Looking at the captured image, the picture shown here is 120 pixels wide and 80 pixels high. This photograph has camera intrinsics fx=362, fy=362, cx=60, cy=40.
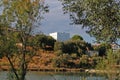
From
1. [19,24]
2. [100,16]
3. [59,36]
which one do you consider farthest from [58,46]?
[100,16]

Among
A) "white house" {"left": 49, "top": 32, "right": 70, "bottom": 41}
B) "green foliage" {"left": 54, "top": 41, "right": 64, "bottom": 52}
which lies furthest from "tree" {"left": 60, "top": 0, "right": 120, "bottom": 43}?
"white house" {"left": 49, "top": 32, "right": 70, "bottom": 41}

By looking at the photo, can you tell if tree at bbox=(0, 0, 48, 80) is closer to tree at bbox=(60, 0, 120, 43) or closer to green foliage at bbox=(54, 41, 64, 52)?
tree at bbox=(60, 0, 120, 43)

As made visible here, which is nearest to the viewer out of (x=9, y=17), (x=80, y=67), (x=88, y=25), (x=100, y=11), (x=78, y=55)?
(x=100, y=11)

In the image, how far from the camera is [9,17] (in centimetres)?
2588

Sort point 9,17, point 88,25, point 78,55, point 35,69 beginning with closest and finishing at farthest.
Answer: point 88,25 → point 9,17 → point 35,69 → point 78,55

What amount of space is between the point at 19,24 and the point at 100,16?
15.1 meters

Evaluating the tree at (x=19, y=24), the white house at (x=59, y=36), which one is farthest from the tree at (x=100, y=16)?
the white house at (x=59, y=36)

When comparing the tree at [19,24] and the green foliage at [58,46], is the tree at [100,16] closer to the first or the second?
the tree at [19,24]

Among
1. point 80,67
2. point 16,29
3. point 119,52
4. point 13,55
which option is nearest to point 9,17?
point 16,29

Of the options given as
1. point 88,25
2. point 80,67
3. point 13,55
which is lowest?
point 80,67

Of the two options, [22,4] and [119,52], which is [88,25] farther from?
[22,4]

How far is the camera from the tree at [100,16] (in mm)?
11148

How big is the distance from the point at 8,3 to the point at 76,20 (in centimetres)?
1472

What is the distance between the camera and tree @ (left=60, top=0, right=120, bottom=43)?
439 inches
